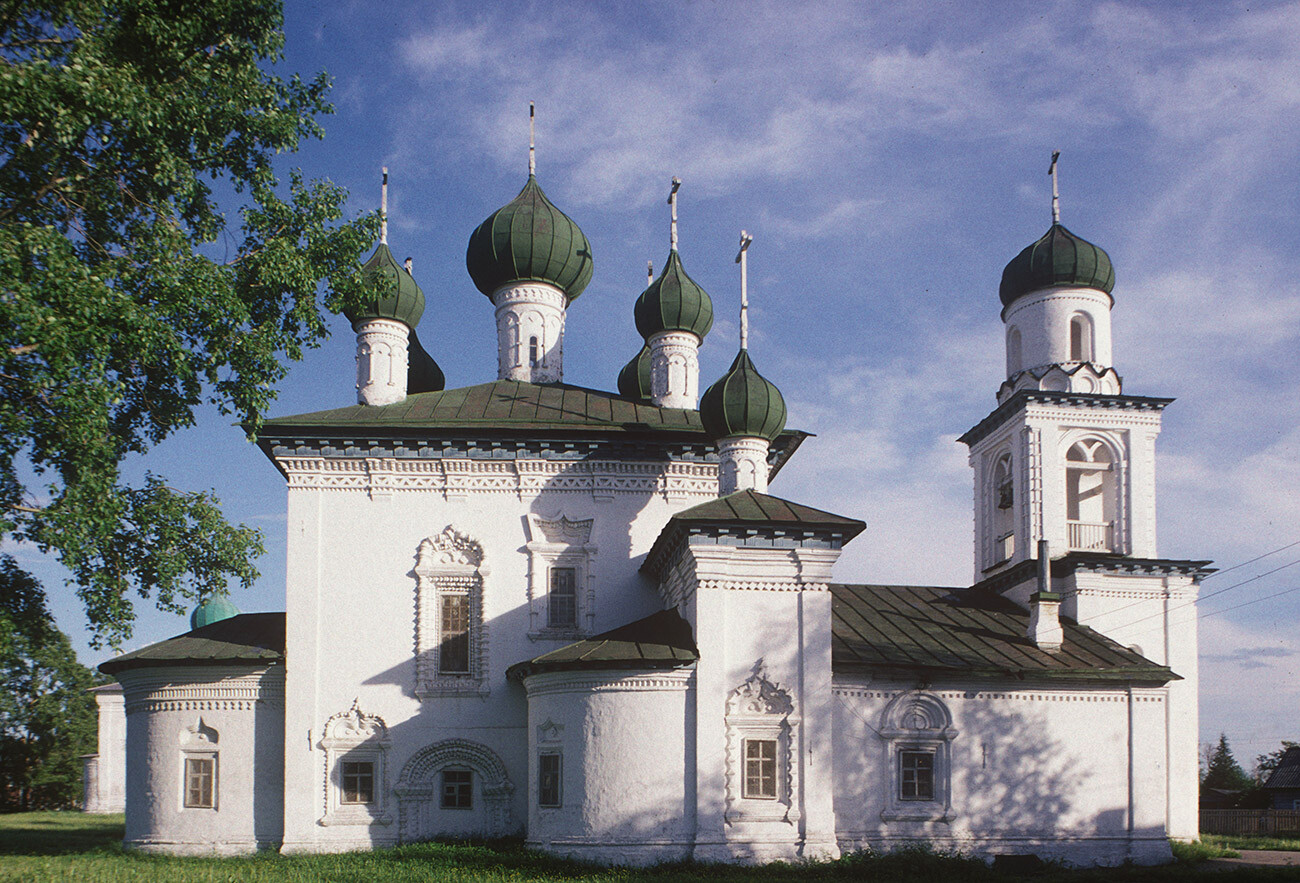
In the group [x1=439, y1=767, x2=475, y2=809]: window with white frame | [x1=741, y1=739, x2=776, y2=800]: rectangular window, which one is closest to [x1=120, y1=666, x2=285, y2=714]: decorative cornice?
[x1=439, y1=767, x2=475, y2=809]: window with white frame

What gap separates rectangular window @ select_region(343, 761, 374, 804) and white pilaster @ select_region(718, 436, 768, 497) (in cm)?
618

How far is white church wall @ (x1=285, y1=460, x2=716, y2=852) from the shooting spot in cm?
1576

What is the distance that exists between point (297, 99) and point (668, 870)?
9.94m

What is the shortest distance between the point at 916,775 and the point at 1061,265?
911cm

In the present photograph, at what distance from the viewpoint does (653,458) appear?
16.8m

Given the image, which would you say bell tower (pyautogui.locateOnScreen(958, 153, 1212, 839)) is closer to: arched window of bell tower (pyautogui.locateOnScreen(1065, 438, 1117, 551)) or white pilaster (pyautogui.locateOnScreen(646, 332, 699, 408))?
arched window of bell tower (pyautogui.locateOnScreen(1065, 438, 1117, 551))

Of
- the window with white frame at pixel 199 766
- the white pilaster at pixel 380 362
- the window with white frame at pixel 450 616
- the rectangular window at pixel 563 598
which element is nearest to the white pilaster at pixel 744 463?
the rectangular window at pixel 563 598

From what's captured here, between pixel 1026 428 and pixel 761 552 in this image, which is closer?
pixel 761 552

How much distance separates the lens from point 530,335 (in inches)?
762

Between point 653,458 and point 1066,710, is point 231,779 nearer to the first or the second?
point 653,458

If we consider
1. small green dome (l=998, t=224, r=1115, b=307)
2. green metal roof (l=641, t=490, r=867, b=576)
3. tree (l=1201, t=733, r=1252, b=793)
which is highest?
small green dome (l=998, t=224, r=1115, b=307)

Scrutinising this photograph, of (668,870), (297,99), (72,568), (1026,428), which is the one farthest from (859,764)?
(297,99)

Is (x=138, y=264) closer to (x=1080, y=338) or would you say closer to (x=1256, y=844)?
(x=1080, y=338)

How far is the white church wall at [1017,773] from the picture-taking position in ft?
48.2
